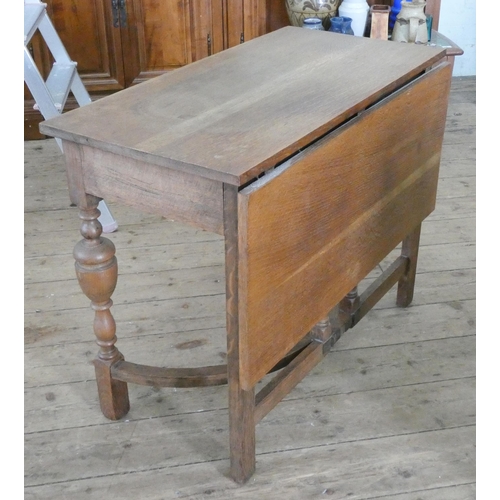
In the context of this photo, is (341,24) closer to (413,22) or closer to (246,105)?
(413,22)

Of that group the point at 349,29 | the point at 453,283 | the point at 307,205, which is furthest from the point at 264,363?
the point at 349,29

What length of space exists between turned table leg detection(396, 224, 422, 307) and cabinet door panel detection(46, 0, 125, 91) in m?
1.74

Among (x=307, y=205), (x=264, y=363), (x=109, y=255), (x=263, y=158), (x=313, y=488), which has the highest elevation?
(x=263, y=158)

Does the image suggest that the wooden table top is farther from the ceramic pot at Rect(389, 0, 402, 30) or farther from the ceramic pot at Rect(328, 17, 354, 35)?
the ceramic pot at Rect(389, 0, 402, 30)

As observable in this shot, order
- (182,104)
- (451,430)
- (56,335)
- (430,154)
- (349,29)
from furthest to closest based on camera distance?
(349,29), (56,335), (430,154), (451,430), (182,104)

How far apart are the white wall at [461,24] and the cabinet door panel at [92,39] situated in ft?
5.75

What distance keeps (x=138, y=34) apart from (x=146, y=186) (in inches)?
82.4

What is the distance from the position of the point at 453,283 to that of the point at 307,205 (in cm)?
107

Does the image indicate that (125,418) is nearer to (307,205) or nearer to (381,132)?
(307,205)

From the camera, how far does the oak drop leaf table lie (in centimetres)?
128

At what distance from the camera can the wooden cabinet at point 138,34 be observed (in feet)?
10.4

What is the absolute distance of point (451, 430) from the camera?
1724 mm

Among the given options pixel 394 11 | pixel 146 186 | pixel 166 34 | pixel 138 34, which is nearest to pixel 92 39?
pixel 138 34

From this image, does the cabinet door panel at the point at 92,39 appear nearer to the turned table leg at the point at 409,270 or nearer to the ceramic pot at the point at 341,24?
the ceramic pot at the point at 341,24
